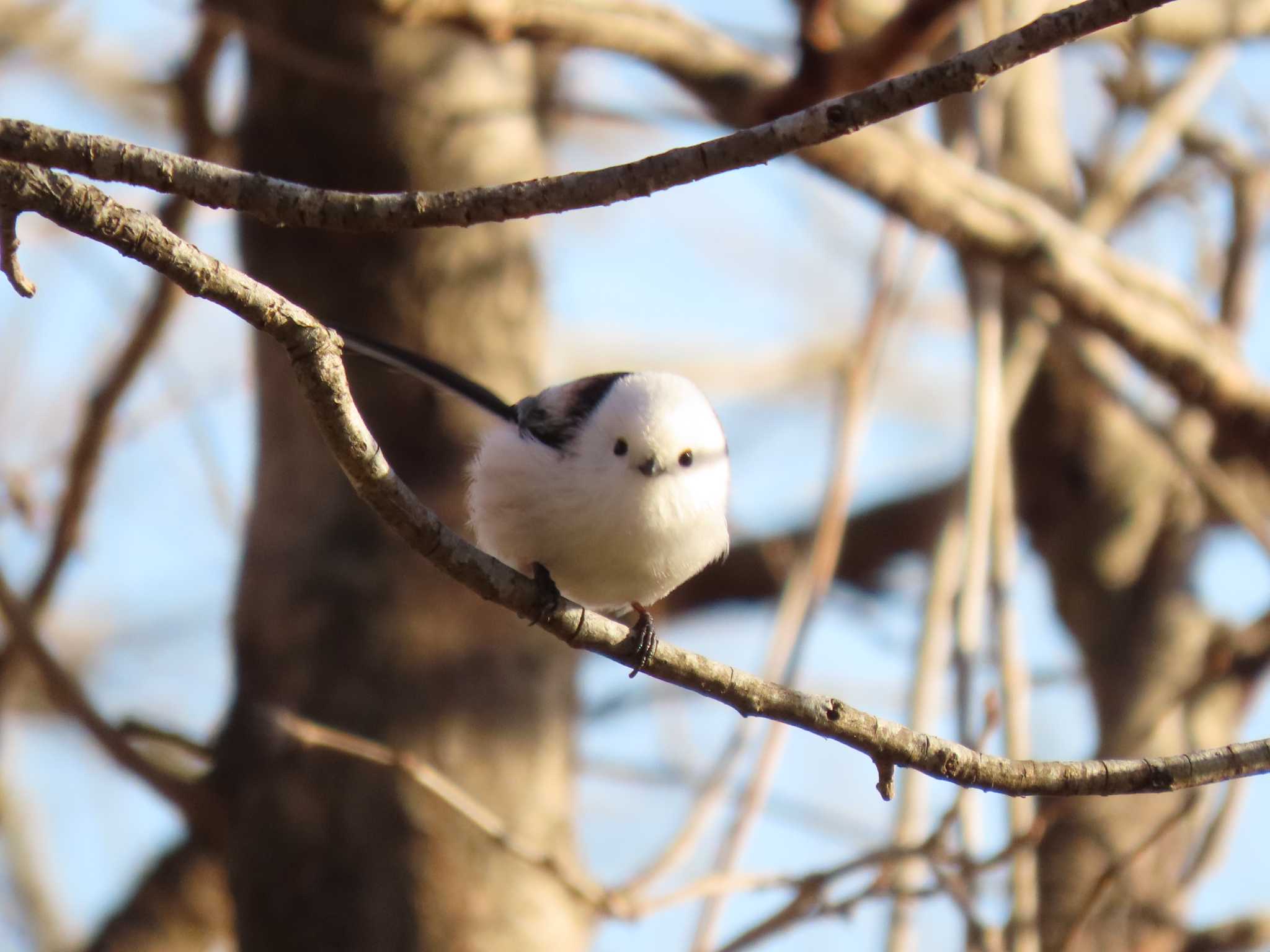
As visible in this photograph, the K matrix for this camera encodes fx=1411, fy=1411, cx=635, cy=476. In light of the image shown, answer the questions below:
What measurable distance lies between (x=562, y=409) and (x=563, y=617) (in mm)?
749

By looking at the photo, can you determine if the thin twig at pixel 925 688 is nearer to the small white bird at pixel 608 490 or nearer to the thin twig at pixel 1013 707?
the thin twig at pixel 1013 707

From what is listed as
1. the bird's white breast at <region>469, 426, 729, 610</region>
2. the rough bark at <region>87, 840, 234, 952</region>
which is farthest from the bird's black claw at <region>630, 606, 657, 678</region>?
the rough bark at <region>87, 840, 234, 952</region>

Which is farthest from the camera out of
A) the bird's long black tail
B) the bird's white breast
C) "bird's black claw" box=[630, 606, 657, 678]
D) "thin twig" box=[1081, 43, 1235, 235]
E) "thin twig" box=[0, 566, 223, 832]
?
"thin twig" box=[1081, 43, 1235, 235]

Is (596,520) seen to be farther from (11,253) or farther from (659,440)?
(11,253)

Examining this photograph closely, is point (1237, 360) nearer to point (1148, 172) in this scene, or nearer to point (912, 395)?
point (1148, 172)

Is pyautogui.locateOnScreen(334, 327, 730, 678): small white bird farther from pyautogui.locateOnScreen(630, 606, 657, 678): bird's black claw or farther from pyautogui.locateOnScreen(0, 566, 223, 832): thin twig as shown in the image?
pyautogui.locateOnScreen(0, 566, 223, 832): thin twig

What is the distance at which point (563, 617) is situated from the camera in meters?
1.69

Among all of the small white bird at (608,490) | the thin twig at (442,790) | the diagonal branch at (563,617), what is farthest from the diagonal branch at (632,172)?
the thin twig at (442,790)

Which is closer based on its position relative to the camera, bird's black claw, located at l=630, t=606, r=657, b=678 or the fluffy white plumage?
bird's black claw, located at l=630, t=606, r=657, b=678

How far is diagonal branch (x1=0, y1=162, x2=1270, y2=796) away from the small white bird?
1.37ft

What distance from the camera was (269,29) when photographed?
329 cm

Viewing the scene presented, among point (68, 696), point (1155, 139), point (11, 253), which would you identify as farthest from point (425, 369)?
point (1155, 139)

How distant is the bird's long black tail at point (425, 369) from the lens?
1.97 meters

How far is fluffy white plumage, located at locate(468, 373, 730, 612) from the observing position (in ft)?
7.18
